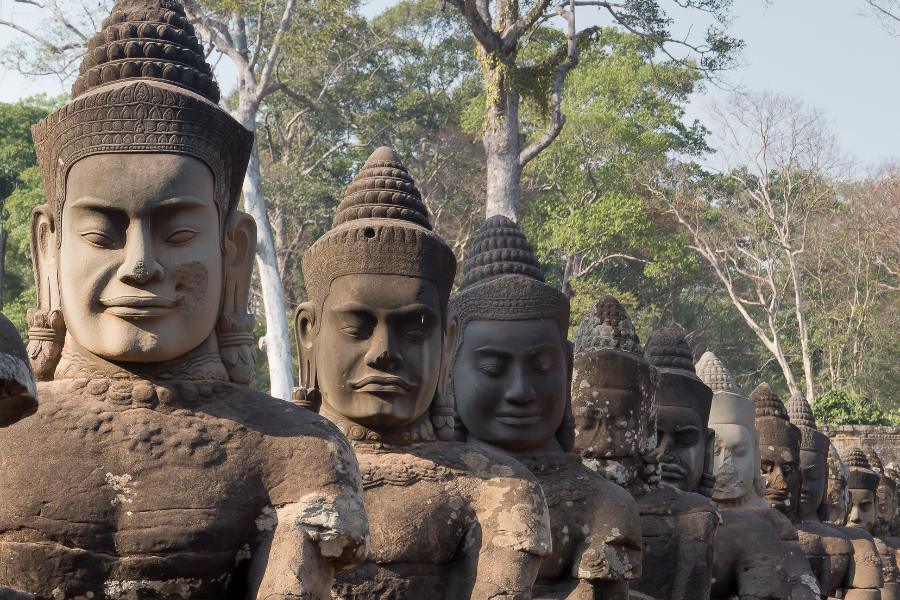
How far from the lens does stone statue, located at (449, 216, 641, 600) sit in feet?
20.8

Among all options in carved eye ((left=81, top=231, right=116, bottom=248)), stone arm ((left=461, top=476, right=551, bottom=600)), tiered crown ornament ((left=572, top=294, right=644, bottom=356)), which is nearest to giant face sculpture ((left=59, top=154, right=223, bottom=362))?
carved eye ((left=81, top=231, right=116, bottom=248))

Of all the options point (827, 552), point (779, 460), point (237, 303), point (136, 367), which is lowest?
point (827, 552)

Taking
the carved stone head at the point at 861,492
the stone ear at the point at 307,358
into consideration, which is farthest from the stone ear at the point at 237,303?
the carved stone head at the point at 861,492

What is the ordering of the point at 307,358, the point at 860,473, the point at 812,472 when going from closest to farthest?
the point at 307,358 < the point at 812,472 < the point at 860,473

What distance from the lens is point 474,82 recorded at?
31562 mm

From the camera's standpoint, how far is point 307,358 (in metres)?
5.76

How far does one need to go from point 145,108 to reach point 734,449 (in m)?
6.88

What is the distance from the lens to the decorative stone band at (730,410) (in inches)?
403

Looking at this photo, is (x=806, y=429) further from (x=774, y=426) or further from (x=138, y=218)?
(x=138, y=218)

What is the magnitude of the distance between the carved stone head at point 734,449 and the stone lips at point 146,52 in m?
6.34

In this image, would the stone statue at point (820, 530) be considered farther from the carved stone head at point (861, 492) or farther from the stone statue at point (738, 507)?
the carved stone head at point (861, 492)

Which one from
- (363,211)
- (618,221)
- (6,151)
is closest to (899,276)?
(618,221)

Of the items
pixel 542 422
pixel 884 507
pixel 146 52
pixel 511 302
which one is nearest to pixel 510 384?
pixel 542 422

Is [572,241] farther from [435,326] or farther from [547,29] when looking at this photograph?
[435,326]
